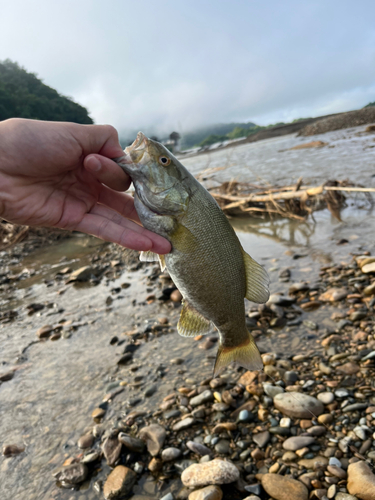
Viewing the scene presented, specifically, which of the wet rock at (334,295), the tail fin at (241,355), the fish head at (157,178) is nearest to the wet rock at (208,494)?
the tail fin at (241,355)

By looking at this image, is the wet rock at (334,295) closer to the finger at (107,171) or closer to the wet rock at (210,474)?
the wet rock at (210,474)

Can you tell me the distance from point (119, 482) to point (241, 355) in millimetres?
1676

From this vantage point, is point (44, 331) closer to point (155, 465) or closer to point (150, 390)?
point (150, 390)

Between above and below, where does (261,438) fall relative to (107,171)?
below

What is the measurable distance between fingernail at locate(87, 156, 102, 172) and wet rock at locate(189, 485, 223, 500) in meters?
2.88

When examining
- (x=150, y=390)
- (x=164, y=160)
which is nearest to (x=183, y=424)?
(x=150, y=390)

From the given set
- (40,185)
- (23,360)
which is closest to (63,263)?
(23,360)

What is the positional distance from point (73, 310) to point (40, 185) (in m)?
4.79

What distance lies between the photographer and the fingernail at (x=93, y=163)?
2441mm

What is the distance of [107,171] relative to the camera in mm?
2568

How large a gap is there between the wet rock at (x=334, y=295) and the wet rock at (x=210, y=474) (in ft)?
11.3

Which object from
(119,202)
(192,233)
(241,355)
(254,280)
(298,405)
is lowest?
(298,405)

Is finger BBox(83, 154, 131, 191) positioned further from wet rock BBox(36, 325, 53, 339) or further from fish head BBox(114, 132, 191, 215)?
wet rock BBox(36, 325, 53, 339)

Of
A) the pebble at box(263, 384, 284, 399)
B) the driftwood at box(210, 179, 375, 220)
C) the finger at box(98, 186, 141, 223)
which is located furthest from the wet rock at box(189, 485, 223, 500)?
the driftwood at box(210, 179, 375, 220)
